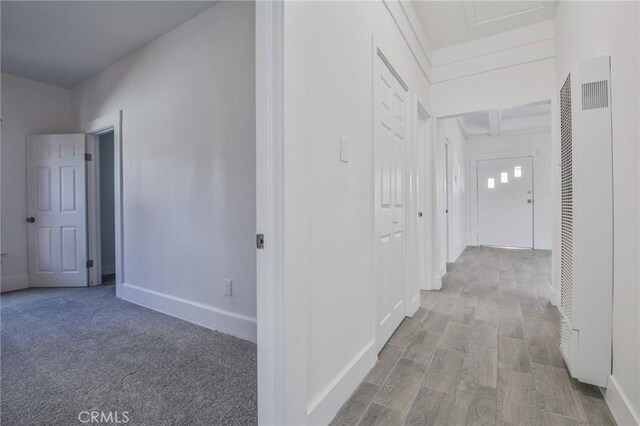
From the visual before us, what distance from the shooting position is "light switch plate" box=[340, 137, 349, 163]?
4.69 feet

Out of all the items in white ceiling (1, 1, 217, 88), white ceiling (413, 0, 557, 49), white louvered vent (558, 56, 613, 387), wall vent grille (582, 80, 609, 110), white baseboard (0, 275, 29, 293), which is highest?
white ceiling (413, 0, 557, 49)

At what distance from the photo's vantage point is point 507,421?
130cm

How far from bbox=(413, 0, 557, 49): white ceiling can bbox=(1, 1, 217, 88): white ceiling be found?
2.04 metres

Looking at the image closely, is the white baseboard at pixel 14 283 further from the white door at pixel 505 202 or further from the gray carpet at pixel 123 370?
the white door at pixel 505 202

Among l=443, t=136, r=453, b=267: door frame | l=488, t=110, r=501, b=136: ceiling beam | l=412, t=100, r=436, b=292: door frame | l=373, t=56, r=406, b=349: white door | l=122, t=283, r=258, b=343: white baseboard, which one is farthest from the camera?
l=488, t=110, r=501, b=136: ceiling beam

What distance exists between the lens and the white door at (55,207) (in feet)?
12.2

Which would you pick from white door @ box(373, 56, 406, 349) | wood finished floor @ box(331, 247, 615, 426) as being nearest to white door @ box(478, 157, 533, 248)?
wood finished floor @ box(331, 247, 615, 426)

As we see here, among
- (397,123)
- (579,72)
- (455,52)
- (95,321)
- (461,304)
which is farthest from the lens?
(455,52)

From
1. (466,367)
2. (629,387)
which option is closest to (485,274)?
(466,367)

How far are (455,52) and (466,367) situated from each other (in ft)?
10.7

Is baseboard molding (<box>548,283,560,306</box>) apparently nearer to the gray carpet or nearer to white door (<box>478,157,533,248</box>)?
the gray carpet

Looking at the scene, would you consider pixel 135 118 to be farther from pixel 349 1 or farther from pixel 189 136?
pixel 349 1

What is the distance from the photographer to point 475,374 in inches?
65.3

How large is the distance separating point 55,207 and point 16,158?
739mm
